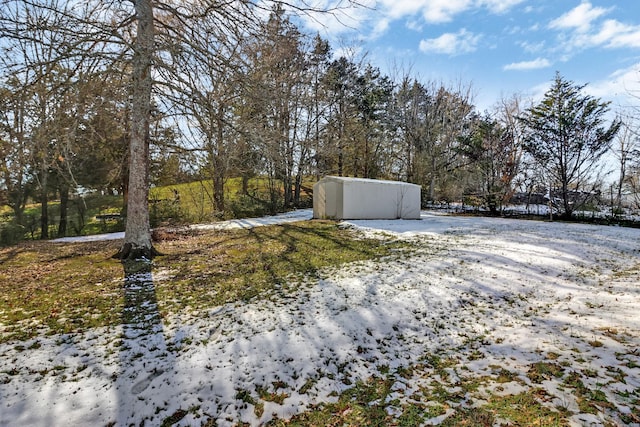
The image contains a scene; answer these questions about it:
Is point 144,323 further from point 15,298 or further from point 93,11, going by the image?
point 93,11

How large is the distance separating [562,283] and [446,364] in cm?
350

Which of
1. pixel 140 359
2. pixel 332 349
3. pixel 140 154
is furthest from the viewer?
pixel 140 154

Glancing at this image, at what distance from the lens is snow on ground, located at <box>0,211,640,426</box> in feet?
7.47

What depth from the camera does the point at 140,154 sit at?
5.92m

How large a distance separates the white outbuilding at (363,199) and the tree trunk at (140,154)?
25.9ft

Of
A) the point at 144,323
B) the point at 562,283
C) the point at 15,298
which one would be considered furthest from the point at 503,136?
the point at 15,298

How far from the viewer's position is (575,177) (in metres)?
14.0

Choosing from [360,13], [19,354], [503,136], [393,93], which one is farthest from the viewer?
[393,93]

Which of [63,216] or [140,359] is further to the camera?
[63,216]

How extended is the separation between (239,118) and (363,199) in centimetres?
810

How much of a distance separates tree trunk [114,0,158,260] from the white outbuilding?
7884mm

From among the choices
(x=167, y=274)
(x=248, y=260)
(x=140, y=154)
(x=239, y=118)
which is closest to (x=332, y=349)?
(x=167, y=274)

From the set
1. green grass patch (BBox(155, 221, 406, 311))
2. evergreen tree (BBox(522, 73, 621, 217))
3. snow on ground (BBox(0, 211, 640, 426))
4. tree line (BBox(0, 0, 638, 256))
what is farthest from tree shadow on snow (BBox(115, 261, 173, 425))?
evergreen tree (BBox(522, 73, 621, 217))

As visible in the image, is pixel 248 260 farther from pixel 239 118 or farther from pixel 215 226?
pixel 215 226
